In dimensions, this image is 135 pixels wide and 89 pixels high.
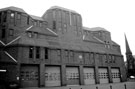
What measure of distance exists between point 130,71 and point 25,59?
67057 mm

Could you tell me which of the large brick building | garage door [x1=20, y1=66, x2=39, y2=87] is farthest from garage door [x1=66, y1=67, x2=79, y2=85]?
garage door [x1=20, y1=66, x2=39, y2=87]

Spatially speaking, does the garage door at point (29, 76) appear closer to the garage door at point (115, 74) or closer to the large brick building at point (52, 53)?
the large brick building at point (52, 53)

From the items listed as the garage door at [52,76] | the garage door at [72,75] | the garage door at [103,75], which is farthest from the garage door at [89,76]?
the garage door at [52,76]

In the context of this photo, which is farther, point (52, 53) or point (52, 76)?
point (52, 53)

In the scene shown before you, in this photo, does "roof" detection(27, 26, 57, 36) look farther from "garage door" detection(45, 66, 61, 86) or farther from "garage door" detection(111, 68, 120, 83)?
"garage door" detection(111, 68, 120, 83)

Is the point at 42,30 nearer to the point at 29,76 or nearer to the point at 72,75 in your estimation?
the point at 29,76

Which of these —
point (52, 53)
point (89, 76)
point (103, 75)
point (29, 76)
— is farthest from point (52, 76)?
point (103, 75)

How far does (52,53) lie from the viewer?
115 ft

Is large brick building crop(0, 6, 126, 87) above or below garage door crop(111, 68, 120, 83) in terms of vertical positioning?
above

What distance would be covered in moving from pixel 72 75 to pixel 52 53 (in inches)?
314

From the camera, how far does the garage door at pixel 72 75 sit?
36469 mm

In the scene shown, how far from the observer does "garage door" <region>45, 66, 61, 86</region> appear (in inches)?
1324

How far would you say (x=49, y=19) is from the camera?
137ft

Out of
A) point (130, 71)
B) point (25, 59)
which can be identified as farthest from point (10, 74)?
point (130, 71)
